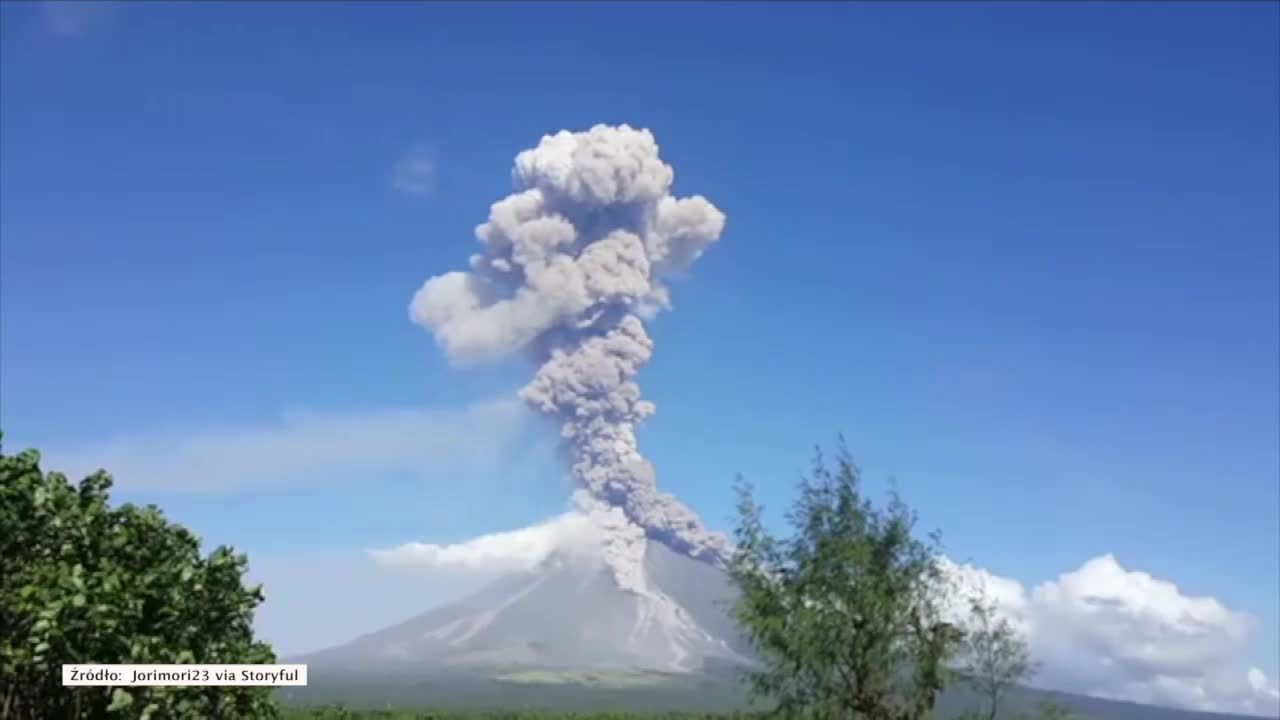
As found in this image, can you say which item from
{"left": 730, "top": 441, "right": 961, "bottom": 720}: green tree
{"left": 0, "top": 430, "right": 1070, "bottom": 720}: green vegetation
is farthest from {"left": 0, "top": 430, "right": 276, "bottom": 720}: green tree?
{"left": 730, "top": 441, "right": 961, "bottom": 720}: green tree

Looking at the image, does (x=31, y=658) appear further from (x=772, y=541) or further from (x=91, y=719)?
(x=772, y=541)

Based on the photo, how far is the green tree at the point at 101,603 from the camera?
3081 cm

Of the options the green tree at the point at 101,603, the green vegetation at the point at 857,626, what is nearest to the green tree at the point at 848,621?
the green vegetation at the point at 857,626

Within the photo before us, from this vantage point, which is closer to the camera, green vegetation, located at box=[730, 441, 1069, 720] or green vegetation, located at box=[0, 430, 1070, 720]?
green vegetation, located at box=[0, 430, 1070, 720]

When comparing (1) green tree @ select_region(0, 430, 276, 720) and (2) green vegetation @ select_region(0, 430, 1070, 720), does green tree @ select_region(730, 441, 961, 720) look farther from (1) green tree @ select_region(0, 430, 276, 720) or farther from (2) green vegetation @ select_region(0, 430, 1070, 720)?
(1) green tree @ select_region(0, 430, 276, 720)

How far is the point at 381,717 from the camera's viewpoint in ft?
436

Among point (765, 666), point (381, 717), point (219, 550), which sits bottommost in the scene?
point (381, 717)

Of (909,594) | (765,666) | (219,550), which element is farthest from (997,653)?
(219,550)

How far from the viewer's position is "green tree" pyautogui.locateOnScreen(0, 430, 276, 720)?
30.8 m

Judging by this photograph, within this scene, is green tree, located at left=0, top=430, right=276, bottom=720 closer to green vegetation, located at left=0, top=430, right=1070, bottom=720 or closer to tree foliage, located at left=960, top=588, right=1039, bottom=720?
green vegetation, located at left=0, top=430, right=1070, bottom=720

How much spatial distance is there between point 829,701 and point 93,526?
28.4m

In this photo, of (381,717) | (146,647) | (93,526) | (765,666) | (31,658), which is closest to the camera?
(31,658)

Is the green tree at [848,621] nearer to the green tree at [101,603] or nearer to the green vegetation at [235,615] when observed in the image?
the green vegetation at [235,615]

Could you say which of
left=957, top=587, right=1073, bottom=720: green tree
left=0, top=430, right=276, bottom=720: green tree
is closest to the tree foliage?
left=957, top=587, right=1073, bottom=720: green tree
